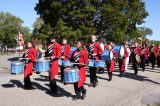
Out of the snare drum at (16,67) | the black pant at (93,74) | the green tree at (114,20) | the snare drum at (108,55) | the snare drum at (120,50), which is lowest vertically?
the black pant at (93,74)

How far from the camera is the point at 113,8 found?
40781 mm

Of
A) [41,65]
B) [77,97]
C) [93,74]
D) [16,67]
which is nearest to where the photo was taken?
[77,97]

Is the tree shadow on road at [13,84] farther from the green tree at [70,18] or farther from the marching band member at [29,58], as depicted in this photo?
the green tree at [70,18]

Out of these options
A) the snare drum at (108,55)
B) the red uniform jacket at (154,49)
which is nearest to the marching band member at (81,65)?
the snare drum at (108,55)

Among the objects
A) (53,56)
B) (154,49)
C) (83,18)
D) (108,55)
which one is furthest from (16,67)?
(83,18)

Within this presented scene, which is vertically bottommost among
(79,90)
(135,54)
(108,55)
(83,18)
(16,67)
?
(79,90)

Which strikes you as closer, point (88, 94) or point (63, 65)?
point (88, 94)

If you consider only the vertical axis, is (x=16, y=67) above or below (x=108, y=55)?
below

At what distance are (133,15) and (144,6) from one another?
564cm

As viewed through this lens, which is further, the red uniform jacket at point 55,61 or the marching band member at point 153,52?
the marching band member at point 153,52

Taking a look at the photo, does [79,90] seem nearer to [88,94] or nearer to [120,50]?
[88,94]

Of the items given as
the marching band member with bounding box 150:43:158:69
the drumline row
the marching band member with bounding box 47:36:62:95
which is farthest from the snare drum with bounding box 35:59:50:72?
the marching band member with bounding box 150:43:158:69

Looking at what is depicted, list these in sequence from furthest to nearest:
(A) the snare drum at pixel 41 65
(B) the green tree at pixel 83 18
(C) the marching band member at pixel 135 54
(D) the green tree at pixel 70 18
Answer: (B) the green tree at pixel 83 18, (D) the green tree at pixel 70 18, (C) the marching band member at pixel 135 54, (A) the snare drum at pixel 41 65

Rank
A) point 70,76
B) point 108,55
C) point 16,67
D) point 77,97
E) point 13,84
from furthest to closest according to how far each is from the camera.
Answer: point 108,55, point 13,84, point 16,67, point 77,97, point 70,76
